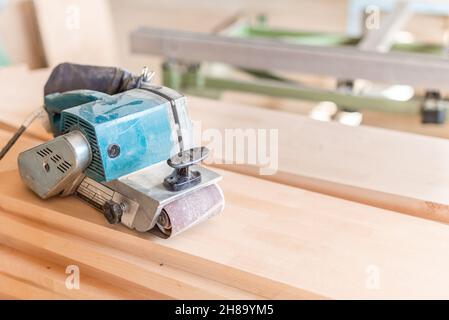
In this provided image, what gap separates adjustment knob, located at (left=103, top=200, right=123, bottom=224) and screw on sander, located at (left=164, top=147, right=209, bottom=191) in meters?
0.11

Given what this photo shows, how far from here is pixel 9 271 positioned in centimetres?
125

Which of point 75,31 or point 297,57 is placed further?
point 75,31

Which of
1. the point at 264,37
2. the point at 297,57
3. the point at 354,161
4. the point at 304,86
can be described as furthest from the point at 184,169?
the point at 264,37

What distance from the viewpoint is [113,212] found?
1193mm

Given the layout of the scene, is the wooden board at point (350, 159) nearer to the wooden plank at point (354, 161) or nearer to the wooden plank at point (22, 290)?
the wooden plank at point (354, 161)

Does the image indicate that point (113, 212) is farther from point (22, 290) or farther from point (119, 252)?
point (22, 290)

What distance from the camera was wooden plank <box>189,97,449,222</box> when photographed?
1355mm

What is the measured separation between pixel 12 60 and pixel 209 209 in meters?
1.59

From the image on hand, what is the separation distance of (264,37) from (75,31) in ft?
3.22

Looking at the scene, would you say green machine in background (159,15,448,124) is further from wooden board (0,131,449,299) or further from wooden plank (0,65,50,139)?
wooden board (0,131,449,299)

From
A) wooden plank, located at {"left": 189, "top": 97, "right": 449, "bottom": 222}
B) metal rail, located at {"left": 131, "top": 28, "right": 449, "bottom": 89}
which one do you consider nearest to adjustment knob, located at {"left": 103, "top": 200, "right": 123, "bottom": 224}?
wooden plank, located at {"left": 189, "top": 97, "right": 449, "bottom": 222}

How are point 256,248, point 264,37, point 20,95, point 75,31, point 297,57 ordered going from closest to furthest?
point 256,248
point 20,95
point 297,57
point 75,31
point 264,37

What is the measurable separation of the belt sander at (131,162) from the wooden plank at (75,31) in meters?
1.20
